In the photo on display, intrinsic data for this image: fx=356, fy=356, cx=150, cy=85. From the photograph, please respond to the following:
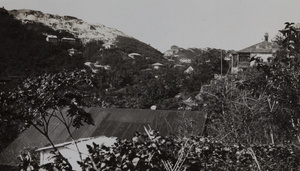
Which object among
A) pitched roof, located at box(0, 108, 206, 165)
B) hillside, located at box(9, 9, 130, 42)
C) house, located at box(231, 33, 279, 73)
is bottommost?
pitched roof, located at box(0, 108, 206, 165)

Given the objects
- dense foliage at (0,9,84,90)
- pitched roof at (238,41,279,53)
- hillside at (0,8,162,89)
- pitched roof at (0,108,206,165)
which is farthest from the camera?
pitched roof at (238,41,279,53)

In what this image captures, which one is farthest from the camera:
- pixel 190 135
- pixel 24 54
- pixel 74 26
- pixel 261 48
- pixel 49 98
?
pixel 74 26

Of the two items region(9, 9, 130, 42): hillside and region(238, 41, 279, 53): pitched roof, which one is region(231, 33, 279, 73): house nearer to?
region(238, 41, 279, 53): pitched roof

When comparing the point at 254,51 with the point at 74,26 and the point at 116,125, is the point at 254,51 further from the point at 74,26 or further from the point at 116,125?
the point at 74,26

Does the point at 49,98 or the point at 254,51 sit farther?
the point at 254,51

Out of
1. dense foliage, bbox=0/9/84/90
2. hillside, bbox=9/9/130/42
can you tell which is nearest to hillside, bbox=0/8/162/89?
dense foliage, bbox=0/9/84/90

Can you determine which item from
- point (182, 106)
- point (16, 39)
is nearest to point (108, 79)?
point (16, 39)

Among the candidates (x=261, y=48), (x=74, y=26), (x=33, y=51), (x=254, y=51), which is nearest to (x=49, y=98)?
(x=33, y=51)

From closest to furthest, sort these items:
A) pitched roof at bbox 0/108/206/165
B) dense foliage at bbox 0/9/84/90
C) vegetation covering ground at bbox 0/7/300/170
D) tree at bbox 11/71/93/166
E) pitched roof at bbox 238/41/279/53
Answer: vegetation covering ground at bbox 0/7/300/170, tree at bbox 11/71/93/166, pitched roof at bbox 0/108/206/165, dense foliage at bbox 0/9/84/90, pitched roof at bbox 238/41/279/53

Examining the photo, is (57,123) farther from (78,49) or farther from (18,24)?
(78,49)
